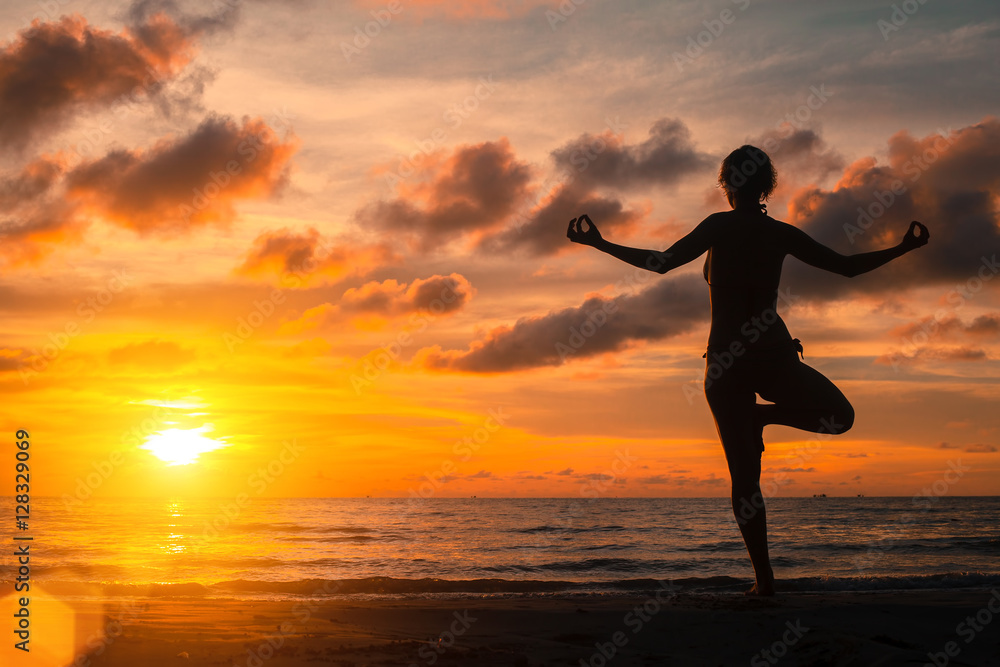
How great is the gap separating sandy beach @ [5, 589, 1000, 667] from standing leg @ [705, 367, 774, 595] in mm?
569

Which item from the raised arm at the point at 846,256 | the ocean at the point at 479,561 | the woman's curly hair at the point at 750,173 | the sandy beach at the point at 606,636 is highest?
the woman's curly hair at the point at 750,173

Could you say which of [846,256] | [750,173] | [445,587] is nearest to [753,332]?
[846,256]

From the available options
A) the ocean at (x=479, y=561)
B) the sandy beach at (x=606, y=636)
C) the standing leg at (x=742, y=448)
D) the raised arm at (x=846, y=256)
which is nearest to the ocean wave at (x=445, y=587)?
the ocean at (x=479, y=561)

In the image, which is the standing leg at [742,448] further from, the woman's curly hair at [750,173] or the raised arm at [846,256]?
the woman's curly hair at [750,173]

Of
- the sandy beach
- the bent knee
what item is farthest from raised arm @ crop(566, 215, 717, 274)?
the sandy beach

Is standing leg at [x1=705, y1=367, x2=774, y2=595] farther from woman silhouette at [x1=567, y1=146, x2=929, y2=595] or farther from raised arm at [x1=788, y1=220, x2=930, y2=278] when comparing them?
raised arm at [x1=788, y1=220, x2=930, y2=278]

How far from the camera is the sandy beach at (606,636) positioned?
4398 millimetres

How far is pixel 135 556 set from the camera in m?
21.5

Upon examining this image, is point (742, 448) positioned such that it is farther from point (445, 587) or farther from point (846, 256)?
point (445, 587)

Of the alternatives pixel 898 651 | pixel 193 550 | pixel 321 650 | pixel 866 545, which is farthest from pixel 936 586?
pixel 193 550

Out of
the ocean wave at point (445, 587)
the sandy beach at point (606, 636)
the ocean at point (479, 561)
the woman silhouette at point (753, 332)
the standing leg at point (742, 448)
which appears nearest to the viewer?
the sandy beach at point (606, 636)

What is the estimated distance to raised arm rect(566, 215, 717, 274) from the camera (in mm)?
4520

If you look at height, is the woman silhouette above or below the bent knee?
above

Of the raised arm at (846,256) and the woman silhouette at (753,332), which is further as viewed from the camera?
the woman silhouette at (753,332)
